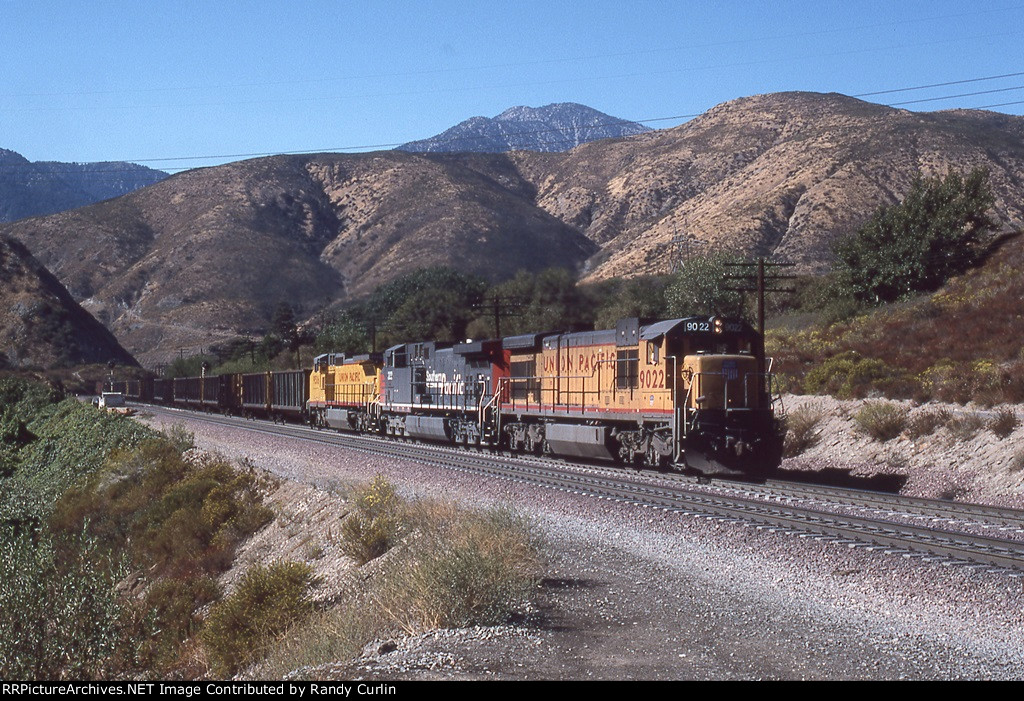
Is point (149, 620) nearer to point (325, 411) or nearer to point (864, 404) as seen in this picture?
point (864, 404)

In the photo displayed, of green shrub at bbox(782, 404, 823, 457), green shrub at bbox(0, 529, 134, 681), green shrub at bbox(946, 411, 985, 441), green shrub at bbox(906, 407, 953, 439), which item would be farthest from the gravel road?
green shrub at bbox(782, 404, 823, 457)

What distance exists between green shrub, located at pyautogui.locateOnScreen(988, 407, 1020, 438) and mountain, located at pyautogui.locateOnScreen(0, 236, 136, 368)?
82467 mm

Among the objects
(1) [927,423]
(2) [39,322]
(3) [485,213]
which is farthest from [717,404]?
(3) [485,213]

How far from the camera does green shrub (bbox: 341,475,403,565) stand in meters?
13.4

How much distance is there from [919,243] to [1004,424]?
28.2 m

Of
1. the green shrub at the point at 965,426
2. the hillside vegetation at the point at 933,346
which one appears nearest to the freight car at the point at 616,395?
the green shrub at the point at 965,426

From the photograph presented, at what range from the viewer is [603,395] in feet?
77.5

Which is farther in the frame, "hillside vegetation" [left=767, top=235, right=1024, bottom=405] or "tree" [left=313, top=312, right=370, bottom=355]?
"tree" [left=313, top=312, right=370, bottom=355]

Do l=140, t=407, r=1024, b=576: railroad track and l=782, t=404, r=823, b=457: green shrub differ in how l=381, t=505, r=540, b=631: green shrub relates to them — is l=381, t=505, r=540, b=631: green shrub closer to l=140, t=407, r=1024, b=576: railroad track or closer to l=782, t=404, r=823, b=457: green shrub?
l=140, t=407, r=1024, b=576: railroad track

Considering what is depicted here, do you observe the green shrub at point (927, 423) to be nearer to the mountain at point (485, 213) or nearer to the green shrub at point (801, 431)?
the green shrub at point (801, 431)

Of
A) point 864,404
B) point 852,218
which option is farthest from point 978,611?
point 852,218

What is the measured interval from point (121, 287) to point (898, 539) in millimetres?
115085
